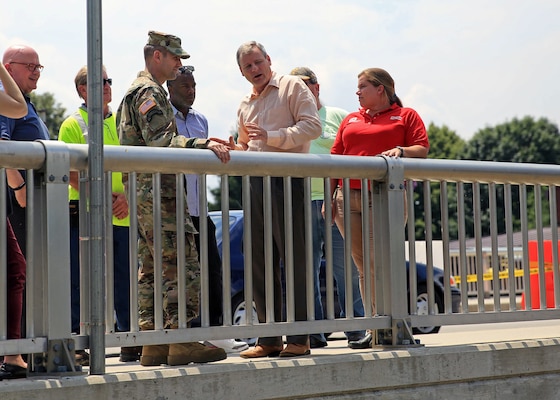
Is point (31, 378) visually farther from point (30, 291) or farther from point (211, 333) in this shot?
point (211, 333)

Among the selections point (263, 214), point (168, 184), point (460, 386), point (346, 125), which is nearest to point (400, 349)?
point (460, 386)

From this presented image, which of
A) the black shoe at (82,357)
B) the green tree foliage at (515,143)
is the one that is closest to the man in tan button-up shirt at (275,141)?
the black shoe at (82,357)

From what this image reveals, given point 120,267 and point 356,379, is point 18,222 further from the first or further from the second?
point 356,379

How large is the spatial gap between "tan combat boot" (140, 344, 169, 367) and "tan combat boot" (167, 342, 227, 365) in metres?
0.12

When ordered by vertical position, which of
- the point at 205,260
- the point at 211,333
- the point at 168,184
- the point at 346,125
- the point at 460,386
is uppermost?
the point at 346,125

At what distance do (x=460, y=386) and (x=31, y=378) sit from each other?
2.26 meters

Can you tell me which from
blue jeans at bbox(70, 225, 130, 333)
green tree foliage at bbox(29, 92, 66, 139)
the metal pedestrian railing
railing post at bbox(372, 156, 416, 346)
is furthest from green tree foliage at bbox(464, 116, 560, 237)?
railing post at bbox(372, 156, 416, 346)

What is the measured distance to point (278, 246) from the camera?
5938 mm

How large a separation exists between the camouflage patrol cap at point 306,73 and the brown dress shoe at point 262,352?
2726mm

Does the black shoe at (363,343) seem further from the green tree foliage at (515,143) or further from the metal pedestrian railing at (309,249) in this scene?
the green tree foliage at (515,143)

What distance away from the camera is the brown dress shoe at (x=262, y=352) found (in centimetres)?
598

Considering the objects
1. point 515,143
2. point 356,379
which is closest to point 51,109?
point 515,143

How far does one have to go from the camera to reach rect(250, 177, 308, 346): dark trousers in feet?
19.1

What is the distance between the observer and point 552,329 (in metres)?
7.44
